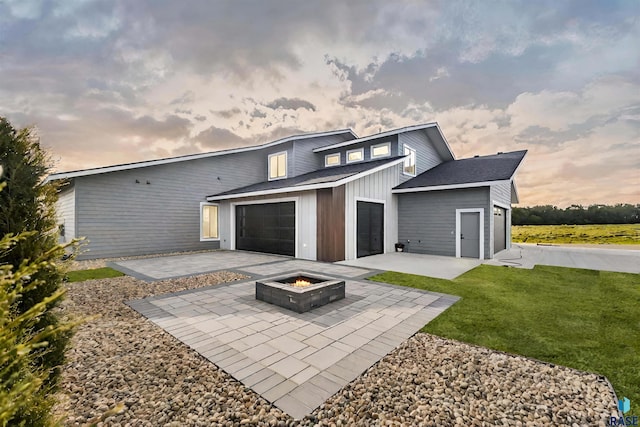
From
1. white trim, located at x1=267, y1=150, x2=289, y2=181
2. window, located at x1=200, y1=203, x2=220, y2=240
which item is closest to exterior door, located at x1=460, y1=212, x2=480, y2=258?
white trim, located at x1=267, y1=150, x2=289, y2=181

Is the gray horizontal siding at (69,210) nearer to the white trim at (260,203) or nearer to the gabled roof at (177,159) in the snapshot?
the gabled roof at (177,159)

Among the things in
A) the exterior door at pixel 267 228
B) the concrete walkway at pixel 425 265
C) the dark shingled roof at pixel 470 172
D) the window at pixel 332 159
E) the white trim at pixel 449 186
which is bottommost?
the concrete walkway at pixel 425 265

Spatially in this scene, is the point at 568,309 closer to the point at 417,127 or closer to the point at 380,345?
the point at 380,345

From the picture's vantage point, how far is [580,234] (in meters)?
21.9

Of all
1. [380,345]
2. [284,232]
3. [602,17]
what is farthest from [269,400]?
[602,17]

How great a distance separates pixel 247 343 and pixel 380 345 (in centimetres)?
182

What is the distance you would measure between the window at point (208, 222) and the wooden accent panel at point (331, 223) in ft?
23.9

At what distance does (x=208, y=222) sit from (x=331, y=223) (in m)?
7.95

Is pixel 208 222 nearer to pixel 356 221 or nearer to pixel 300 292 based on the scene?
pixel 356 221

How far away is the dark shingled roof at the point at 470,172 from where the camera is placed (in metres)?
11.4

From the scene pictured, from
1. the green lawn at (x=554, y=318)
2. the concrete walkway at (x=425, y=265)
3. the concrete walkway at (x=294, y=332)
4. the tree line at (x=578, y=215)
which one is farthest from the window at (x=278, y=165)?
the tree line at (x=578, y=215)

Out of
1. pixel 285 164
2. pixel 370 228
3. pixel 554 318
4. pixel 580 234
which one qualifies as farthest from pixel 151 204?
pixel 580 234

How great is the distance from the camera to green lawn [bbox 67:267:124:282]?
24.6 ft

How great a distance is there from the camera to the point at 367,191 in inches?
456
